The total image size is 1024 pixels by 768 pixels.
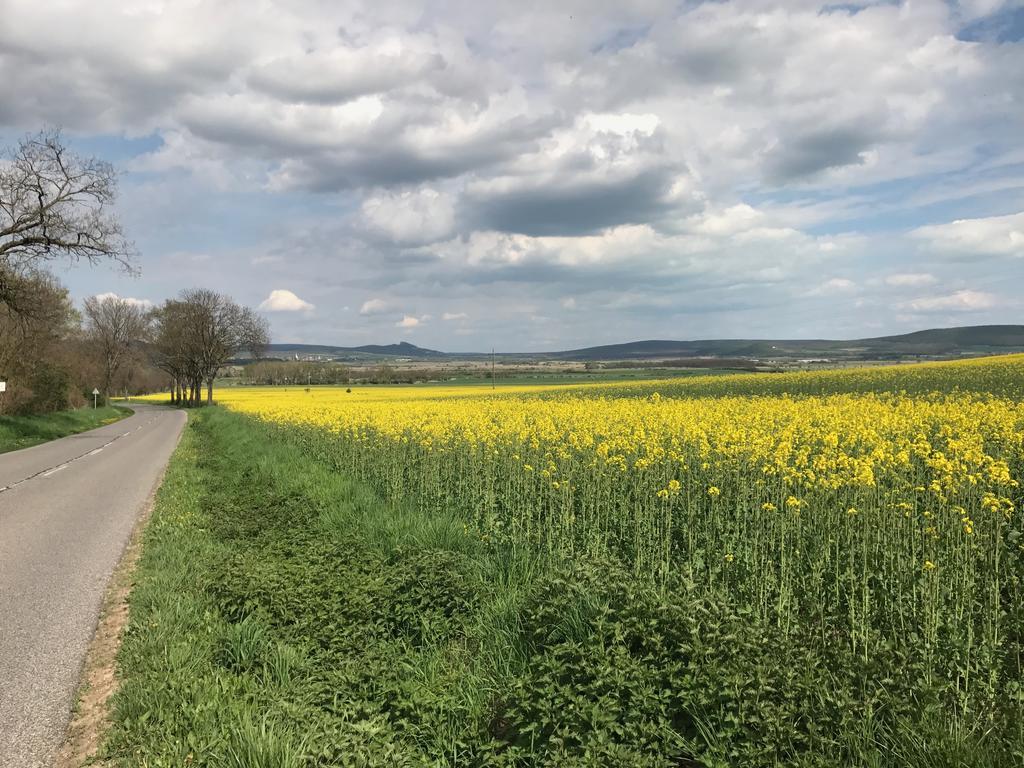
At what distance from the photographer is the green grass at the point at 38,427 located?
85.8 ft

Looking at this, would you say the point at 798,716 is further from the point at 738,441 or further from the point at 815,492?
the point at 738,441

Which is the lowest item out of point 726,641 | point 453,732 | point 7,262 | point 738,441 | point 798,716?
point 453,732

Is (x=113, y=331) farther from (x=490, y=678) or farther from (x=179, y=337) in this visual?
(x=490, y=678)

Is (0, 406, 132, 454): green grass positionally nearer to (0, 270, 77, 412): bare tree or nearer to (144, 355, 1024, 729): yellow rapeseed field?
(0, 270, 77, 412): bare tree

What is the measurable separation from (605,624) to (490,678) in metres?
0.93

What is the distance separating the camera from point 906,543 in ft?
18.7

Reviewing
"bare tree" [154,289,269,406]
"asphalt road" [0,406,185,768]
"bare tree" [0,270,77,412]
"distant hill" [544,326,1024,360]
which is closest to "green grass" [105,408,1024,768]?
"asphalt road" [0,406,185,768]

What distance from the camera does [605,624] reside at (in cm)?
416

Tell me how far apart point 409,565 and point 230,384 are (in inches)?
4961

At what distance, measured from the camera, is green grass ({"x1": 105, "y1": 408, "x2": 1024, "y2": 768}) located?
331 cm

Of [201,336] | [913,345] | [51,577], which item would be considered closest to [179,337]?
[201,336]

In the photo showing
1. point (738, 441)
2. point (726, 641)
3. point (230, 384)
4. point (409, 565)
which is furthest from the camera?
point (230, 384)

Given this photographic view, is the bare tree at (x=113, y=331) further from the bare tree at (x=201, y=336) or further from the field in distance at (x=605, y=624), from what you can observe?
the field in distance at (x=605, y=624)

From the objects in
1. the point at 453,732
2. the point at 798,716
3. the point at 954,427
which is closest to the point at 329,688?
the point at 453,732
